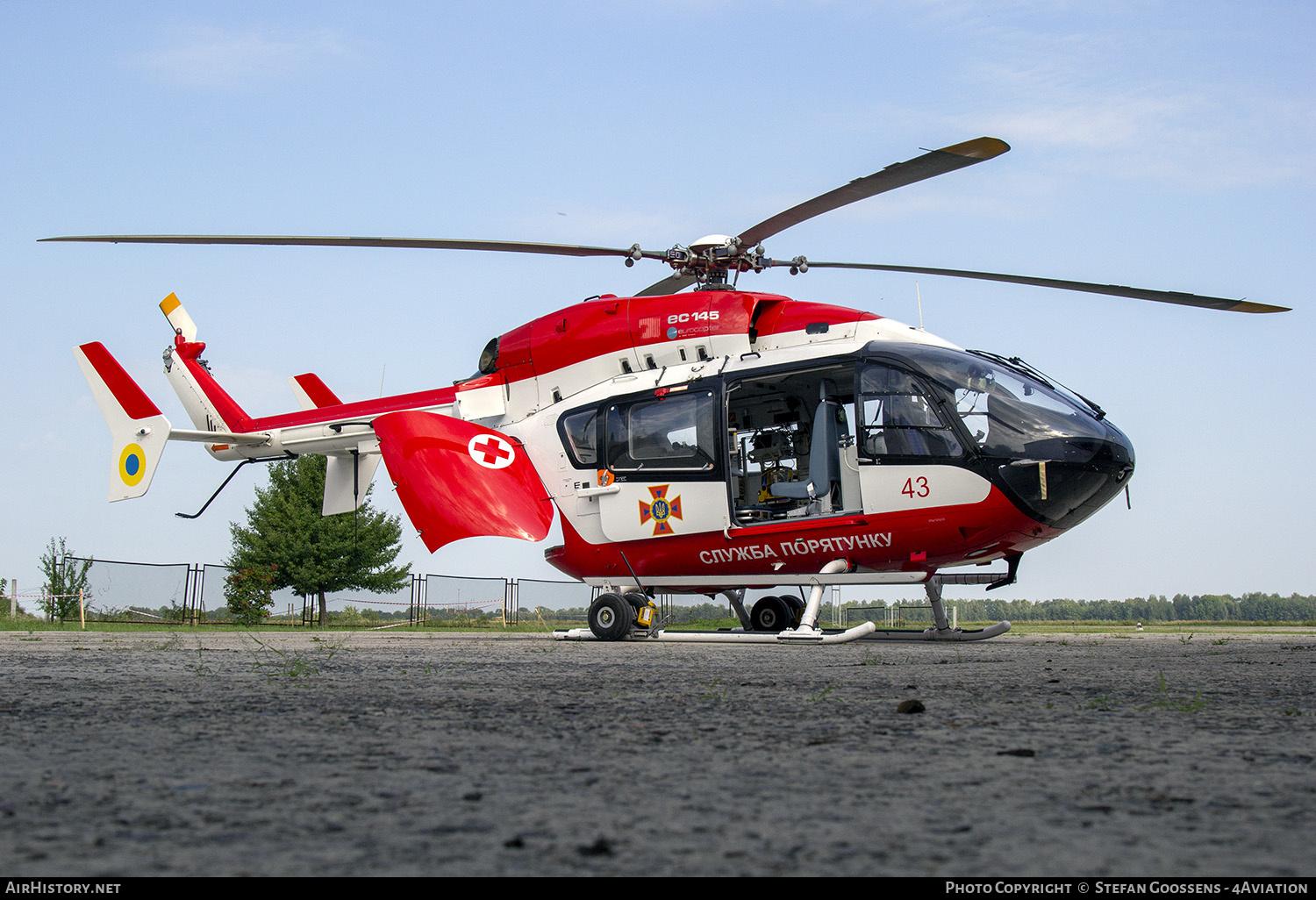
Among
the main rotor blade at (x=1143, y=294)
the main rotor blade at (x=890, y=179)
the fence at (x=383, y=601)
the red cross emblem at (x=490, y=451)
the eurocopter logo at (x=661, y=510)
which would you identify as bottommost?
the fence at (x=383, y=601)

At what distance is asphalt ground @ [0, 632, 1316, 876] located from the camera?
1545mm

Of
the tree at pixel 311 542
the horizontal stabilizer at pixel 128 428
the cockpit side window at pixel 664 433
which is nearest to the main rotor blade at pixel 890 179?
the cockpit side window at pixel 664 433

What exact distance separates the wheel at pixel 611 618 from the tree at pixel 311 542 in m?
24.7

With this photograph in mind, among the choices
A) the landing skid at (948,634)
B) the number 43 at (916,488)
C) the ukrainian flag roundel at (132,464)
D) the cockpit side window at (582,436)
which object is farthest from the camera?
the ukrainian flag roundel at (132,464)

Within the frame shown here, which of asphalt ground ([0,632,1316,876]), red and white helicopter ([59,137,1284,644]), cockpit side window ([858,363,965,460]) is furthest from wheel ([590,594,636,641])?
asphalt ground ([0,632,1316,876])

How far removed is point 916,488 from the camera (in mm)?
9711

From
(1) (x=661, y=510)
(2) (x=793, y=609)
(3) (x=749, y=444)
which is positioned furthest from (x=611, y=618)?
(2) (x=793, y=609)

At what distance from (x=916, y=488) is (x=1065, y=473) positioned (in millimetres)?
1350

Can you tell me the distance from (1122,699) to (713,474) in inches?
270

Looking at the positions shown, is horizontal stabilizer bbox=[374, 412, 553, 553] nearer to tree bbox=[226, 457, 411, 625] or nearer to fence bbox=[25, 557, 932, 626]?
fence bbox=[25, 557, 932, 626]

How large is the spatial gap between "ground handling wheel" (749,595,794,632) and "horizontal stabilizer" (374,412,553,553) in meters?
3.34

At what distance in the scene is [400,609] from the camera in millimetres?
32812

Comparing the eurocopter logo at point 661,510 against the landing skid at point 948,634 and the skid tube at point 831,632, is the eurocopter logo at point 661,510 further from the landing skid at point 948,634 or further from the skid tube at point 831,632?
the landing skid at point 948,634

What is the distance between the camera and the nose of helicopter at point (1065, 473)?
9227mm
